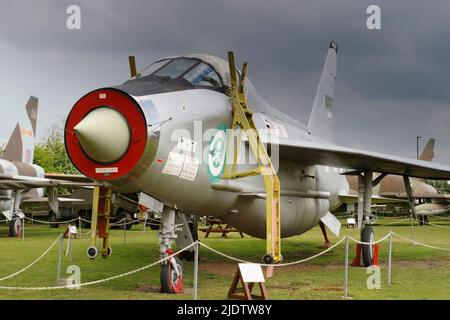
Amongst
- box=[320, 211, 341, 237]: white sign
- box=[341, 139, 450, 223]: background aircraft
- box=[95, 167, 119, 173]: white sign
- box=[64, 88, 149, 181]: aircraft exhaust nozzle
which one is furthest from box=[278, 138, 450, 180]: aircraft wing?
box=[341, 139, 450, 223]: background aircraft

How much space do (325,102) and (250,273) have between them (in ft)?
38.0

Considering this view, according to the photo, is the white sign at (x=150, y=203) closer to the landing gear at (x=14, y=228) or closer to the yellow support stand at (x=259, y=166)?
the yellow support stand at (x=259, y=166)

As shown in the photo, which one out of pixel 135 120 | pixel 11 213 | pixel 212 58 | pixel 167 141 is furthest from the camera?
pixel 11 213

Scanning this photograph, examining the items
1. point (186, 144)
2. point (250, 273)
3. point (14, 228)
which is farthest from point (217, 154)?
point (14, 228)

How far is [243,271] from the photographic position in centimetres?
755

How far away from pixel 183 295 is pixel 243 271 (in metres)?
1.10

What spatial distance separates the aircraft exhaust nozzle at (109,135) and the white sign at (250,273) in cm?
195

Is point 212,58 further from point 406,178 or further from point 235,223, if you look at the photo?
point 406,178

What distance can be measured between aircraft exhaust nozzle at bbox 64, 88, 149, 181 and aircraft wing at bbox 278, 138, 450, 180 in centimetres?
386

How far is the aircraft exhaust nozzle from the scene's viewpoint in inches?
276

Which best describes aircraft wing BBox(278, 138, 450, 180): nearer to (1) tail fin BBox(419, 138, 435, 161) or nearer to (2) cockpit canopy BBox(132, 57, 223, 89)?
(2) cockpit canopy BBox(132, 57, 223, 89)

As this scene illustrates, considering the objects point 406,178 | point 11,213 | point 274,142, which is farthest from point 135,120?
point 11,213

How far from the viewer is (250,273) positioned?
24.8 feet

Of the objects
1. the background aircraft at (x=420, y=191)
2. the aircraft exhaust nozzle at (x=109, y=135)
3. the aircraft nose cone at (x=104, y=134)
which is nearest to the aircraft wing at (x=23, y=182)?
the aircraft exhaust nozzle at (x=109, y=135)
